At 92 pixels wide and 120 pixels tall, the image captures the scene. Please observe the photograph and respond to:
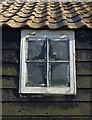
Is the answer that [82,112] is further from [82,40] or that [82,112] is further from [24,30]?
[24,30]

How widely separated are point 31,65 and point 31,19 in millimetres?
653

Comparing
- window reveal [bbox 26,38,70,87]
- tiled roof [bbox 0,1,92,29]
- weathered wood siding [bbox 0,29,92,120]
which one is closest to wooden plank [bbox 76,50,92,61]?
weathered wood siding [bbox 0,29,92,120]

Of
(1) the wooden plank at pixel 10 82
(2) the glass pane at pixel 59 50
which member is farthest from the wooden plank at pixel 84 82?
(1) the wooden plank at pixel 10 82

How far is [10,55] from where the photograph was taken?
14.2 feet

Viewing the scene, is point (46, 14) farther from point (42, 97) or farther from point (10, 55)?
point (42, 97)

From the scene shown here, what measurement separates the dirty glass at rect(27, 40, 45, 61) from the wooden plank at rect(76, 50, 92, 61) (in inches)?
18.1

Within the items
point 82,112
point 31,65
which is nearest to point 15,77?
point 31,65

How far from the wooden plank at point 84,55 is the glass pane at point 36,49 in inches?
18.1

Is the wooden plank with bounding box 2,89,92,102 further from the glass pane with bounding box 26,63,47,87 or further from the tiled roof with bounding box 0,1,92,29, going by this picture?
the tiled roof with bounding box 0,1,92,29


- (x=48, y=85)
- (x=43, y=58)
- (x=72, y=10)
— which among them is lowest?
(x=48, y=85)

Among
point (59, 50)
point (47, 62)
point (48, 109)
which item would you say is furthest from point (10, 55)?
point (48, 109)

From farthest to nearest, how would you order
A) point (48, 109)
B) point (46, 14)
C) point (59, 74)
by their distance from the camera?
point (46, 14), point (59, 74), point (48, 109)

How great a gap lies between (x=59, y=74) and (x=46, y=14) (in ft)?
3.17

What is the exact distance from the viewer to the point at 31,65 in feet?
14.2
